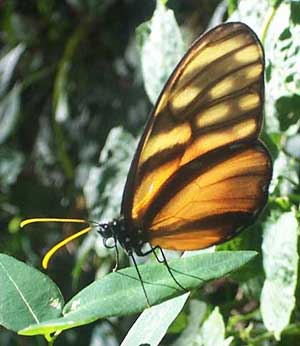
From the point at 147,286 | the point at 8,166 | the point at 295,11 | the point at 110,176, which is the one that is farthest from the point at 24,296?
the point at 8,166

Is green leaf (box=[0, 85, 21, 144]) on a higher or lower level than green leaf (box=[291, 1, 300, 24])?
lower

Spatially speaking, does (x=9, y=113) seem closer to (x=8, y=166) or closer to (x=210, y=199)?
(x=8, y=166)

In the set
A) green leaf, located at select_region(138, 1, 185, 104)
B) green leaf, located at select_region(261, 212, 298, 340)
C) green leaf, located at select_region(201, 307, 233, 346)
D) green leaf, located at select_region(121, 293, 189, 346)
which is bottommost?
green leaf, located at select_region(201, 307, 233, 346)

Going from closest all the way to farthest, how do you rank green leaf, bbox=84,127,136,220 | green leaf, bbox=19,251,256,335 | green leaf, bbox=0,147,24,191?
green leaf, bbox=19,251,256,335 < green leaf, bbox=84,127,136,220 < green leaf, bbox=0,147,24,191

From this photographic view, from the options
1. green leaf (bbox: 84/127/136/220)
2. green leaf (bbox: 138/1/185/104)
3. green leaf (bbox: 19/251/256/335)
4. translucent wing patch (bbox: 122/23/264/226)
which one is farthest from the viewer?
green leaf (bbox: 84/127/136/220)

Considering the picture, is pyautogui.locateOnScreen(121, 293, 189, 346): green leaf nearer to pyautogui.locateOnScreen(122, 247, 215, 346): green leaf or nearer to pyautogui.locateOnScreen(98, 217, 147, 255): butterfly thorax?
pyautogui.locateOnScreen(122, 247, 215, 346): green leaf

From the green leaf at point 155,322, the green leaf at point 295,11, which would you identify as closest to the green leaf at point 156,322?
the green leaf at point 155,322

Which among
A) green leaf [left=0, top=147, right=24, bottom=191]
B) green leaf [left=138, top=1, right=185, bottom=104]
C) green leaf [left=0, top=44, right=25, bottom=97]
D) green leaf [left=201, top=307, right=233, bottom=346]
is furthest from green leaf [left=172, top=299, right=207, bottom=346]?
green leaf [left=0, top=44, right=25, bottom=97]
